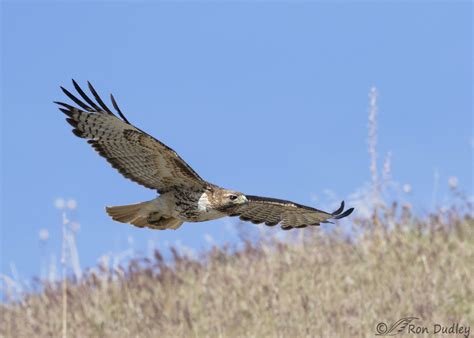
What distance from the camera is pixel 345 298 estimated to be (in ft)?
30.3

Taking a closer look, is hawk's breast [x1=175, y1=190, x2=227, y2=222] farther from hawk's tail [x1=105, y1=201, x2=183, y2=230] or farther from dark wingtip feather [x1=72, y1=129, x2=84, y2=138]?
dark wingtip feather [x1=72, y1=129, x2=84, y2=138]

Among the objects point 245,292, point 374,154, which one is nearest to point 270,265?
point 245,292

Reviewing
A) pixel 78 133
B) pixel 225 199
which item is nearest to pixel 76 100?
pixel 78 133

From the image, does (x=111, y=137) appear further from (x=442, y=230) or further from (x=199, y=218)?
(x=442, y=230)

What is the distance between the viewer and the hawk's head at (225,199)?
303 inches

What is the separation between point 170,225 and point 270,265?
2.40 m

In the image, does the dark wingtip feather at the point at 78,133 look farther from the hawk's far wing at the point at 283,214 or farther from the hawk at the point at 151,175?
the hawk's far wing at the point at 283,214

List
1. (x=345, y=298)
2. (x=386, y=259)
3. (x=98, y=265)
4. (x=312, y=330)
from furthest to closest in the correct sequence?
1. (x=98, y=265)
2. (x=386, y=259)
3. (x=345, y=298)
4. (x=312, y=330)

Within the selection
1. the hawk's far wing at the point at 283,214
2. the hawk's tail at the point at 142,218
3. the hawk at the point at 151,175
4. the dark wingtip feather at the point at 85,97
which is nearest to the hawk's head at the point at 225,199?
the hawk at the point at 151,175

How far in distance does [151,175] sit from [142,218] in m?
0.34

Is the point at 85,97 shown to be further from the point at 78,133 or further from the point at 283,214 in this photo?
the point at 283,214

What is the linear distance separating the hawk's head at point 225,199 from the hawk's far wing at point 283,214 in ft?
1.61

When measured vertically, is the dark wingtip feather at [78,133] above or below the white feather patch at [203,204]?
above

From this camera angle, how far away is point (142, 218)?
8047mm
